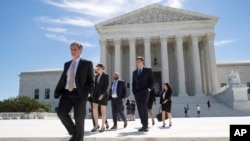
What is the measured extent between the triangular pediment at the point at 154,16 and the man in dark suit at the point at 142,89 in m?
39.1

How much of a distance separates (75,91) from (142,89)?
3342 mm

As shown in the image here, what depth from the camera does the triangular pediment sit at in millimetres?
46125

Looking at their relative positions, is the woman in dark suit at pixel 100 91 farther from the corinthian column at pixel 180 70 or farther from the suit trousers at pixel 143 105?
the corinthian column at pixel 180 70

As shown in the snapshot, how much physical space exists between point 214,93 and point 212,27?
11.6 meters

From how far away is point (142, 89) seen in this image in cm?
834

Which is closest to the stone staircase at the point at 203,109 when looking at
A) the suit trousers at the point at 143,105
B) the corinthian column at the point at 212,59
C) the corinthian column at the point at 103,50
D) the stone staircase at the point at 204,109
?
the stone staircase at the point at 204,109

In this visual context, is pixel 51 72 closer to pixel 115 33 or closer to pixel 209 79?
pixel 115 33

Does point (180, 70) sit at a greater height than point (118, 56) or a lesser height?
lesser

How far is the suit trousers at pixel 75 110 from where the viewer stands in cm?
526

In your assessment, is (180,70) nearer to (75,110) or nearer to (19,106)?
(19,106)

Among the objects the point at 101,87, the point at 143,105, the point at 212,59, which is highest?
the point at 212,59

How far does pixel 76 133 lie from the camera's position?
527cm

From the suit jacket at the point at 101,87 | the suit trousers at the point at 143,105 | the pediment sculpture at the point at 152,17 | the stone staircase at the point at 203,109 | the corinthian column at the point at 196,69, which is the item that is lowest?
the stone staircase at the point at 203,109

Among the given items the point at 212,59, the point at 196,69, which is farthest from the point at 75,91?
the point at 212,59
